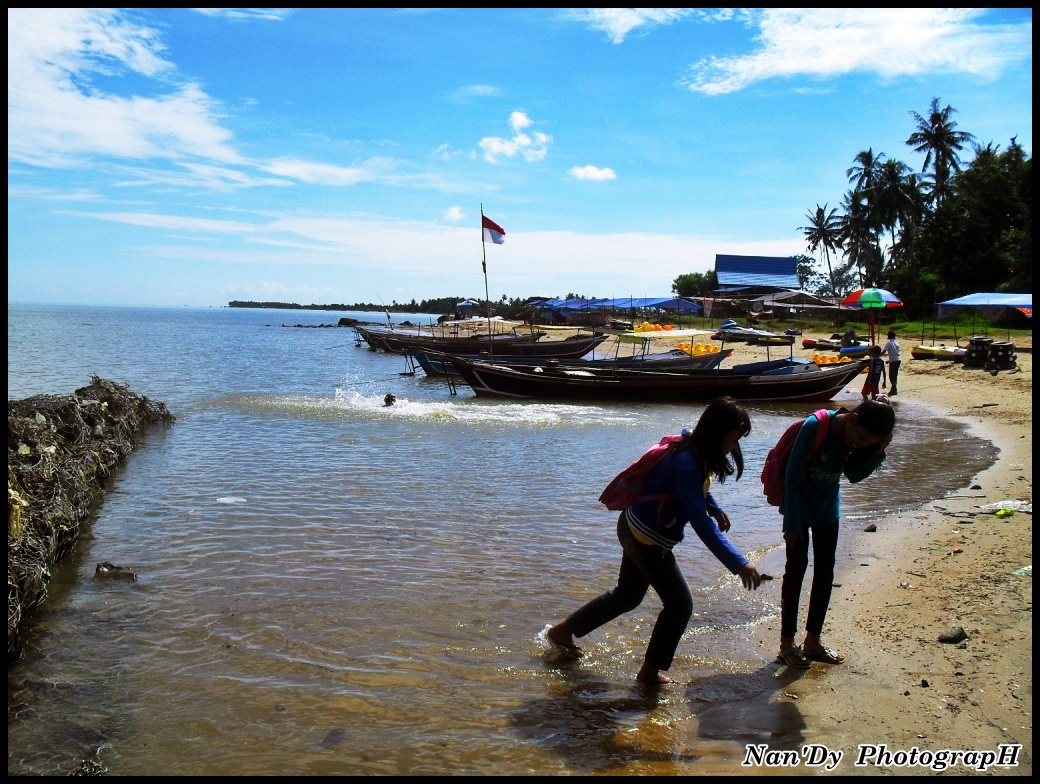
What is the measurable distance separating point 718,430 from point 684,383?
18.3 m

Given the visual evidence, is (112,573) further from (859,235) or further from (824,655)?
(859,235)

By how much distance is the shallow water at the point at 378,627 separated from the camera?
3.91m

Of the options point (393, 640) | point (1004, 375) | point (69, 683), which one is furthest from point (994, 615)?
point (1004, 375)

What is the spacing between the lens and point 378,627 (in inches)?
217

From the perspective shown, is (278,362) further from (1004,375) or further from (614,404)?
(1004,375)

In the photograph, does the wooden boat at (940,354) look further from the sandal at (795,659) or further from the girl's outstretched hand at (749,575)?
the girl's outstretched hand at (749,575)

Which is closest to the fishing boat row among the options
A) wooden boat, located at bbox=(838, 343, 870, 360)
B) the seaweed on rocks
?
wooden boat, located at bbox=(838, 343, 870, 360)

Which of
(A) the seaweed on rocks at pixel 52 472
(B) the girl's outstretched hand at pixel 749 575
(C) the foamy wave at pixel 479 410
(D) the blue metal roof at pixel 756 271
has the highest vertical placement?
(D) the blue metal roof at pixel 756 271

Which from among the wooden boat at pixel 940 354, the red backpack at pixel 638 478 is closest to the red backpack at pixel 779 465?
the red backpack at pixel 638 478

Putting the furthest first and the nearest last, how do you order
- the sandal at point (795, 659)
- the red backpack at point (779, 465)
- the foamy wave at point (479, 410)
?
the foamy wave at point (479, 410) → the sandal at point (795, 659) → the red backpack at point (779, 465)

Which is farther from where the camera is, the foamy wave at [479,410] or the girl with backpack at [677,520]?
the foamy wave at [479,410]

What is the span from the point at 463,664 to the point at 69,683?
244 centimetres

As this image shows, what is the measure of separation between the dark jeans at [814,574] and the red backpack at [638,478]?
1068 millimetres

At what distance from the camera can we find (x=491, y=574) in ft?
22.0
